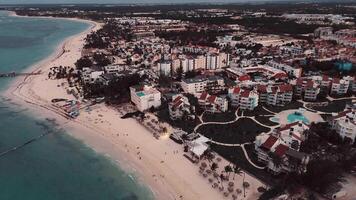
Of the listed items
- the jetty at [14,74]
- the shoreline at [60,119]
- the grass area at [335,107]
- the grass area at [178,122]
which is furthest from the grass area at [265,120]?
the jetty at [14,74]

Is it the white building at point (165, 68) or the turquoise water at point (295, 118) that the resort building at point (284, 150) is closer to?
the turquoise water at point (295, 118)

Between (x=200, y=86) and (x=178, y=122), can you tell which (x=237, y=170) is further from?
(x=200, y=86)

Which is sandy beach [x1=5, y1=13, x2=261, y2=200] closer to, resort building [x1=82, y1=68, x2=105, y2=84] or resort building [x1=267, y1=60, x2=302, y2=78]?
resort building [x1=82, y1=68, x2=105, y2=84]

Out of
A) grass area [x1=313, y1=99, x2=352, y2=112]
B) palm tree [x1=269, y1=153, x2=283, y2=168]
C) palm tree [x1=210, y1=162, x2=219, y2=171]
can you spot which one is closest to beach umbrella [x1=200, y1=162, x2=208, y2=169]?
palm tree [x1=210, y1=162, x2=219, y2=171]

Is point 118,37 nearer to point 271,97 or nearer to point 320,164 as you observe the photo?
point 271,97

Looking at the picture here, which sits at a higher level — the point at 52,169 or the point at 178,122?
the point at 178,122

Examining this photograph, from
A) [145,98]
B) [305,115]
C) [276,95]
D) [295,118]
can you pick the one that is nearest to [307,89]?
[276,95]
